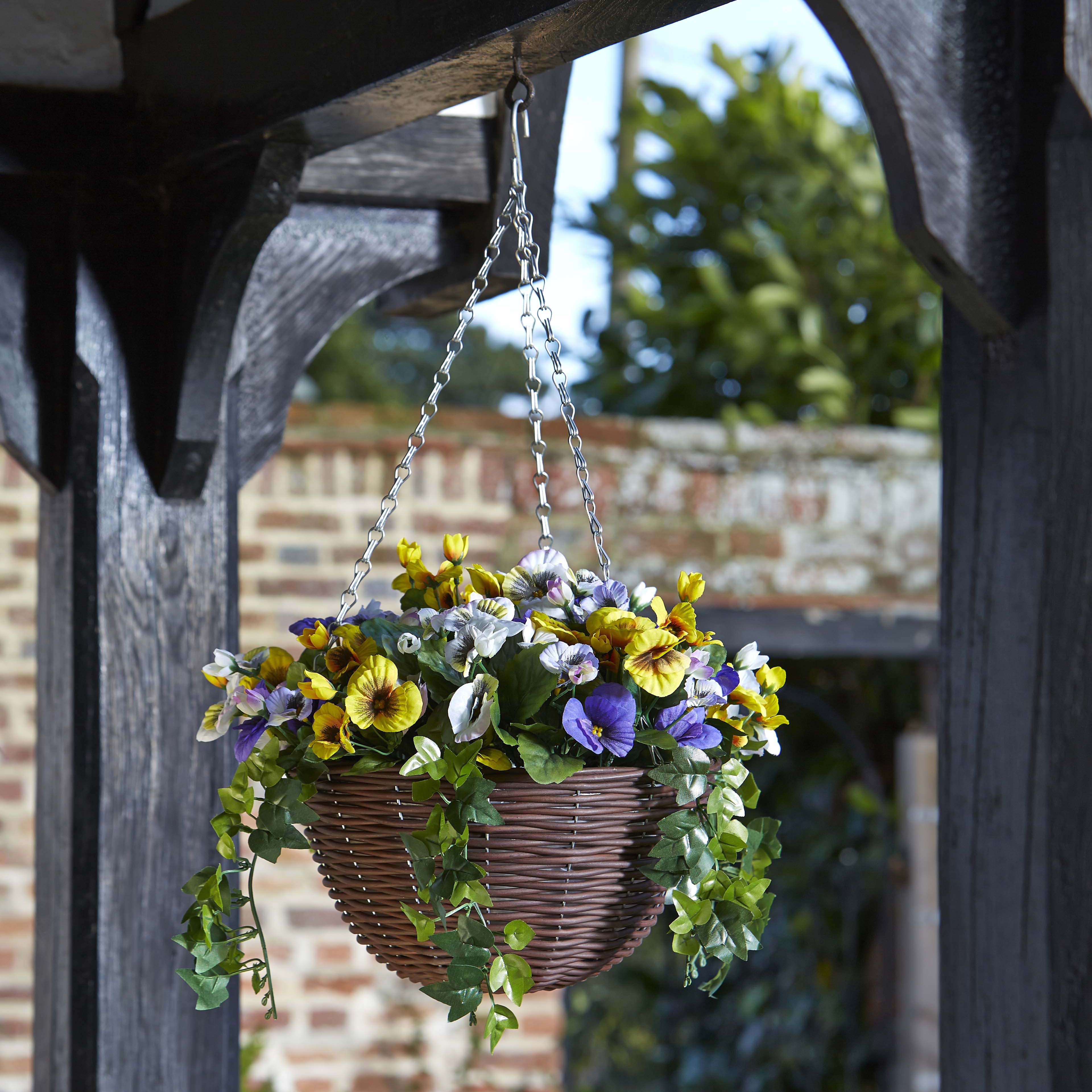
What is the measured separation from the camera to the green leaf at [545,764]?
69 centimetres

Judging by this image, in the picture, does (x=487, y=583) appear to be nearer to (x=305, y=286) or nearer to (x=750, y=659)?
(x=750, y=659)

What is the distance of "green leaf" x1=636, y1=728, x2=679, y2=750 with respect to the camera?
711mm

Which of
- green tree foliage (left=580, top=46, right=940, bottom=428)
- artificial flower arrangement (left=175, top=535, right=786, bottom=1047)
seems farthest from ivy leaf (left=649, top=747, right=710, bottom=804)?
green tree foliage (left=580, top=46, right=940, bottom=428)

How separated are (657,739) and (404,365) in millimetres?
8377

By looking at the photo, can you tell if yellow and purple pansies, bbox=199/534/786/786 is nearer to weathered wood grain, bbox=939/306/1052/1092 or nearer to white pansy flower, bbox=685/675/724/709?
white pansy flower, bbox=685/675/724/709

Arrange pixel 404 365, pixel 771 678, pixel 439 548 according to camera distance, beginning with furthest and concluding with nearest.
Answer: pixel 404 365 → pixel 439 548 → pixel 771 678

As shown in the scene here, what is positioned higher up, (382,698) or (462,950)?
(382,698)

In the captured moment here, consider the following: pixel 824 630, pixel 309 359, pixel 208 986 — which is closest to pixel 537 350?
pixel 208 986

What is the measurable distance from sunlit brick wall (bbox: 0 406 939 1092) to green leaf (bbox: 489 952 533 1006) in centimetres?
150

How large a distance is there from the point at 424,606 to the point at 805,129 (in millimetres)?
2691

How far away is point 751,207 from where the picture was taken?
126 inches

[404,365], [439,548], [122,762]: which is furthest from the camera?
[404,365]

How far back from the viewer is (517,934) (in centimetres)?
72

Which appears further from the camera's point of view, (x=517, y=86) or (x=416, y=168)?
(x=416, y=168)
